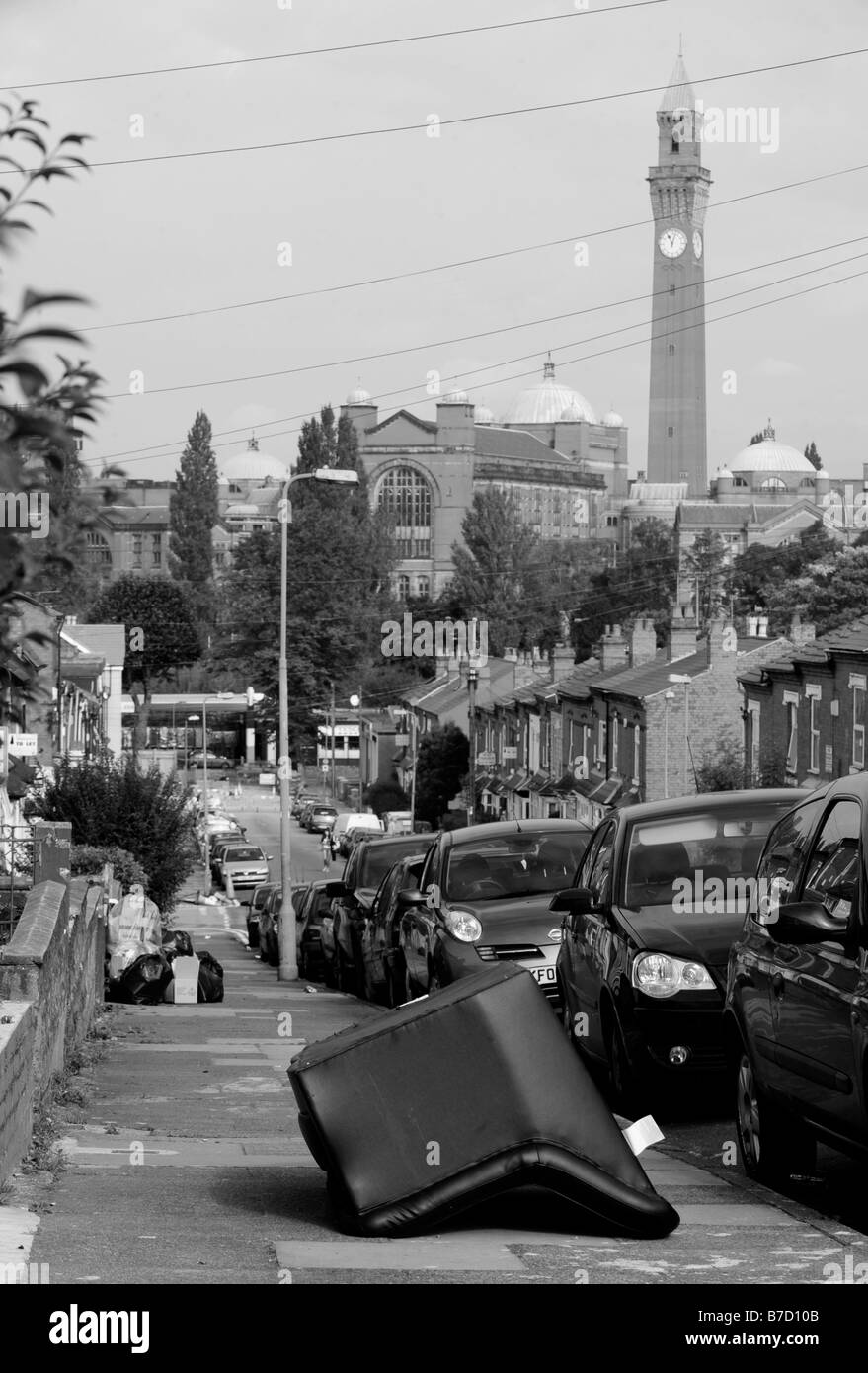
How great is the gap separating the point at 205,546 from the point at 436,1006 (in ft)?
452

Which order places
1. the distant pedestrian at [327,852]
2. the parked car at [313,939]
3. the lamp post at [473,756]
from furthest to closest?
the distant pedestrian at [327,852], the lamp post at [473,756], the parked car at [313,939]

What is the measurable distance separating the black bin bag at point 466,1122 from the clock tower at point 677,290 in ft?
537

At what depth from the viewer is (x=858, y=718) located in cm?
3534

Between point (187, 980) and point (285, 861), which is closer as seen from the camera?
point (187, 980)

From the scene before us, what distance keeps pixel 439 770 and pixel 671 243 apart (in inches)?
4385

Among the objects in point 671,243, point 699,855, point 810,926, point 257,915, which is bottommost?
point 257,915

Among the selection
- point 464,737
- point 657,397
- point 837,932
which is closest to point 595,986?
point 837,932

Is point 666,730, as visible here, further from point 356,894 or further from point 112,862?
point 356,894

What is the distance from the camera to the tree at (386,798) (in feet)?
269

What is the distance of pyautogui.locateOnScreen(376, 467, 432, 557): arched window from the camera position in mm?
167375

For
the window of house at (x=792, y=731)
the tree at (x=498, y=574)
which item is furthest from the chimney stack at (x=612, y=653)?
the tree at (x=498, y=574)

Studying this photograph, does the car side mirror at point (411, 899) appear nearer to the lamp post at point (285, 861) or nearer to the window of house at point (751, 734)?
the lamp post at point (285, 861)

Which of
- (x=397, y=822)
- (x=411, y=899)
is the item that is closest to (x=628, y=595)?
(x=397, y=822)

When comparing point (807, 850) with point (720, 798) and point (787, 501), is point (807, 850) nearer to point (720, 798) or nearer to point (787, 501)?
point (720, 798)
